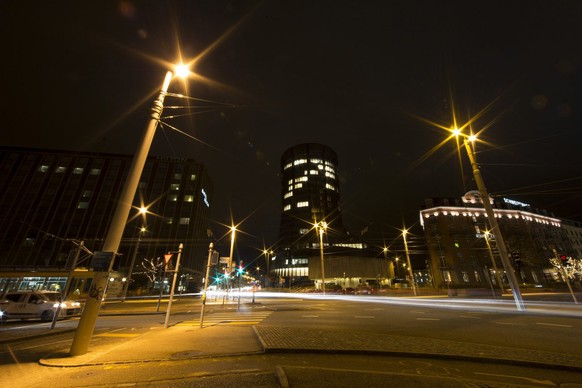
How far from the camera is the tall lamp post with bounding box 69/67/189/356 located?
21.2 ft

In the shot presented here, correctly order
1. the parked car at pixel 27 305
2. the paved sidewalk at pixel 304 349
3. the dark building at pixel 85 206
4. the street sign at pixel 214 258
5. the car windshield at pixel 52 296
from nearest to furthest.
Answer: the paved sidewalk at pixel 304 349 → the street sign at pixel 214 258 → the parked car at pixel 27 305 → the car windshield at pixel 52 296 → the dark building at pixel 85 206

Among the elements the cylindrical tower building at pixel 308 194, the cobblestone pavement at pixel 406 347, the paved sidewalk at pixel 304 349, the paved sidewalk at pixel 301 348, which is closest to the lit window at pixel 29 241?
the paved sidewalk at pixel 301 348

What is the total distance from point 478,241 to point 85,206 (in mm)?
105914

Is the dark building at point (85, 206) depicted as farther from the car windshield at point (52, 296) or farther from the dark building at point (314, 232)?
the car windshield at point (52, 296)

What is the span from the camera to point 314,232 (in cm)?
10531

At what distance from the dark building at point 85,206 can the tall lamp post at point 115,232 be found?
57.5 meters

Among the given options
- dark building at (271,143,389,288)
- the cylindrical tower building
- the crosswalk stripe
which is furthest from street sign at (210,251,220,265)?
the cylindrical tower building

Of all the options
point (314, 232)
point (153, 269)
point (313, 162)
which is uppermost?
point (313, 162)

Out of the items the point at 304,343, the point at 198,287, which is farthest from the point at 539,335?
the point at 198,287

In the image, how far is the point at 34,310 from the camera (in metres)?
15.4

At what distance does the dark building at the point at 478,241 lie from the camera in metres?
63.8

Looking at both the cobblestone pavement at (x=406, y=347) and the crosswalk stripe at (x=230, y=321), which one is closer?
the cobblestone pavement at (x=406, y=347)

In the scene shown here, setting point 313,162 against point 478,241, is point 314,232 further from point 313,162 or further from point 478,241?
point 478,241

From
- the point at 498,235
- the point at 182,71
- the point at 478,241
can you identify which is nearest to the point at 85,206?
the point at 182,71
